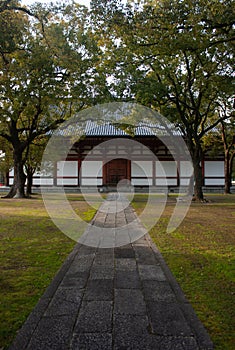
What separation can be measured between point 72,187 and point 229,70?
670 inches

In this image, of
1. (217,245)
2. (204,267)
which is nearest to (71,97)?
(217,245)

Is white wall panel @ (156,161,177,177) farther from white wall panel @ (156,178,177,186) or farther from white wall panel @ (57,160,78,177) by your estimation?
white wall panel @ (57,160,78,177)

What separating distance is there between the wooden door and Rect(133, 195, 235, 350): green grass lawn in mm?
18593

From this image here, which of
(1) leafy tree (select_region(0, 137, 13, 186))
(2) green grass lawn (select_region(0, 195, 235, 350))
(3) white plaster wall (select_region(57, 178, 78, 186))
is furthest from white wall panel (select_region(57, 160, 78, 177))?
(2) green grass lawn (select_region(0, 195, 235, 350))

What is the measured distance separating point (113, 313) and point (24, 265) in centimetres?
221

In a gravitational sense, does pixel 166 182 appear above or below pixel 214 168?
below

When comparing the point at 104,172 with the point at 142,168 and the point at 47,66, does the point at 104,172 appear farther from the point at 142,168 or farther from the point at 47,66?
the point at 47,66

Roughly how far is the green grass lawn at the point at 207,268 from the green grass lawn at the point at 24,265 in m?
1.70

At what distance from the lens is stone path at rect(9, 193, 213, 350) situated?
2422 millimetres

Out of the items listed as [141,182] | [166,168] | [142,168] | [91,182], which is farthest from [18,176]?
[166,168]

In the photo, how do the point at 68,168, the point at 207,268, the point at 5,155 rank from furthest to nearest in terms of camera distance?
the point at 68,168
the point at 5,155
the point at 207,268

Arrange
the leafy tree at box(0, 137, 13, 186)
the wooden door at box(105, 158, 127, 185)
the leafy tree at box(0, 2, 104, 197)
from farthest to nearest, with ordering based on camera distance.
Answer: the wooden door at box(105, 158, 127, 185) < the leafy tree at box(0, 137, 13, 186) < the leafy tree at box(0, 2, 104, 197)

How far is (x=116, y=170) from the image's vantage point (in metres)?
27.4

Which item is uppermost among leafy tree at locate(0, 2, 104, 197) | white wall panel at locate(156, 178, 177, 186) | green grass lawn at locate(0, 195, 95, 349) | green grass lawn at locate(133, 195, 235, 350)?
leafy tree at locate(0, 2, 104, 197)
